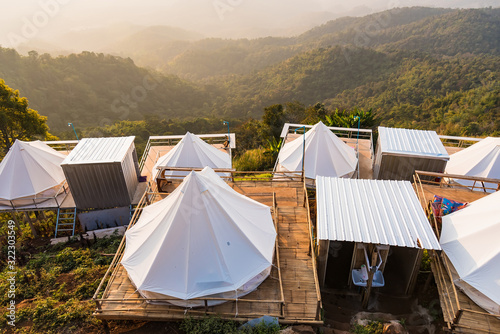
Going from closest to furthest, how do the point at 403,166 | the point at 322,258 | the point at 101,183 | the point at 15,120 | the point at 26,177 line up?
the point at 322,258, the point at 403,166, the point at 101,183, the point at 26,177, the point at 15,120

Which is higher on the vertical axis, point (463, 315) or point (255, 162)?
point (463, 315)

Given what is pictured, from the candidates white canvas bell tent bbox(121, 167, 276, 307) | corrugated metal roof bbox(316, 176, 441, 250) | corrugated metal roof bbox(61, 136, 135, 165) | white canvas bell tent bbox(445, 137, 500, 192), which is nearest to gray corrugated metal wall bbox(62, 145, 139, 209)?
corrugated metal roof bbox(61, 136, 135, 165)

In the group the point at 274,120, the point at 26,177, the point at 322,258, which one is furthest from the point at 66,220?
the point at 274,120

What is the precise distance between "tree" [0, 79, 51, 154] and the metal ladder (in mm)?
8240

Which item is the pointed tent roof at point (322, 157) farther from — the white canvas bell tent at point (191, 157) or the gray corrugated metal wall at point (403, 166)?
the white canvas bell tent at point (191, 157)

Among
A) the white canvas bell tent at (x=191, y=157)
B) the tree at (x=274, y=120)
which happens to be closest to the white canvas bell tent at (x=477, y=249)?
the white canvas bell tent at (x=191, y=157)

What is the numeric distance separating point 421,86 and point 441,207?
5226cm

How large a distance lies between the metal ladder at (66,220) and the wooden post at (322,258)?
425 inches

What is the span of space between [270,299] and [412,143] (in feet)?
32.1

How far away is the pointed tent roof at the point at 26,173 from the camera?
44.4ft

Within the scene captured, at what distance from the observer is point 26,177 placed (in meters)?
13.8

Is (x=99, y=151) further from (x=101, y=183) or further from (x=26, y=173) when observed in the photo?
(x=26, y=173)

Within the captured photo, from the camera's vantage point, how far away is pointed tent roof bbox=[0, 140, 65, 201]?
13.5 m

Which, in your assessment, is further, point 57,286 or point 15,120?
point 15,120
